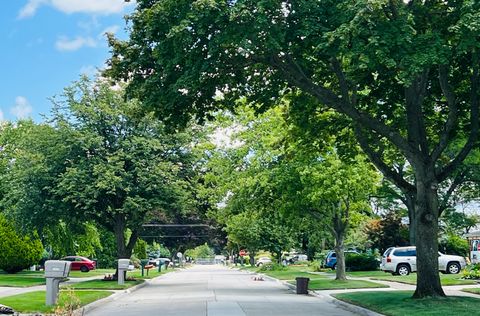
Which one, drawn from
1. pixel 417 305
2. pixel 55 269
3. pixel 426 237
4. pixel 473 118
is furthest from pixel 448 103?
pixel 55 269

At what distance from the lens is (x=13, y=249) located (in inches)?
1895

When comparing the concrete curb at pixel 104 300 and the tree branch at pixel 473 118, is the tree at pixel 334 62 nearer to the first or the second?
the tree branch at pixel 473 118

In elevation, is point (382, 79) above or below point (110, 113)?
below

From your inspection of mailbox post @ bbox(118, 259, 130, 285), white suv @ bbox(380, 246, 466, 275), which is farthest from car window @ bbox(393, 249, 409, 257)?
mailbox post @ bbox(118, 259, 130, 285)

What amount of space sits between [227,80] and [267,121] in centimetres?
1870

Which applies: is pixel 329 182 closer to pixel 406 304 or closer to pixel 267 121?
pixel 267 121

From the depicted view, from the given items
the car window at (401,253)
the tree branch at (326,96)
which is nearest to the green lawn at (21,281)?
the tree branch at (326,96)

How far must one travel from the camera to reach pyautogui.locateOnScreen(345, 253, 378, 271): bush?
160 feet

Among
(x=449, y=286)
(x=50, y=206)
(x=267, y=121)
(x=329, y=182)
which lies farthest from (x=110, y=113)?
(x=449, y=286)

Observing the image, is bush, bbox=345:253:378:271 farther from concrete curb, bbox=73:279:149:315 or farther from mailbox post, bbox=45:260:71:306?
mailbox post, bbox=45:260:71:306

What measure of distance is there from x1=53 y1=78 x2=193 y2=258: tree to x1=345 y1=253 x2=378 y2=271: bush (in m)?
16.4

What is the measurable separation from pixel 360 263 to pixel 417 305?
104ft

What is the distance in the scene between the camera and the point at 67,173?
113 ft

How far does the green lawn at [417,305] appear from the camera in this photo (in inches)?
626
